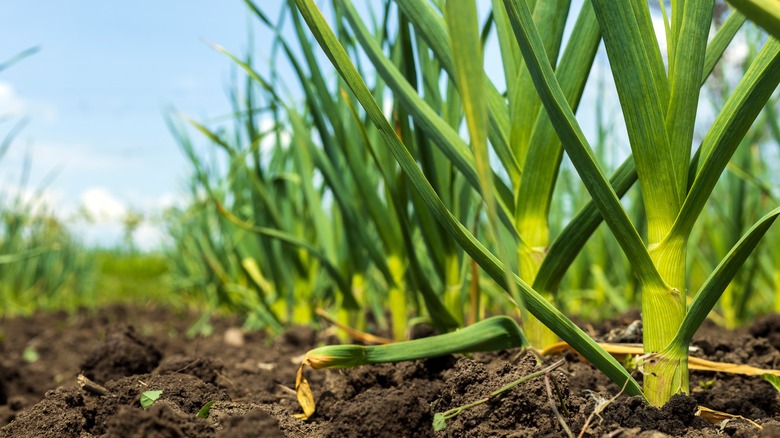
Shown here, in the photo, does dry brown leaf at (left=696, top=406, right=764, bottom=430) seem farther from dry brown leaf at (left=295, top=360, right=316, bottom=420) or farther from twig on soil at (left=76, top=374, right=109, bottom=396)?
twig on soil at (left=76, top=374, right=109, bottom=396)

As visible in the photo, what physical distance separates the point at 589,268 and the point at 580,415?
2.33 meters

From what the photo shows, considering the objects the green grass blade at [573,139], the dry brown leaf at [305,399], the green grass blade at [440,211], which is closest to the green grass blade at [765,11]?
the green grass blade at [573,139]

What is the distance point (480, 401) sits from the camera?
0.74m

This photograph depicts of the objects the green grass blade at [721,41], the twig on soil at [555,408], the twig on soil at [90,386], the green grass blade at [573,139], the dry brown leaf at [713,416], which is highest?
the green grass blade at [721,41]

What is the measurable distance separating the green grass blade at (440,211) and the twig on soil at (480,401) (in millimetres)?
41

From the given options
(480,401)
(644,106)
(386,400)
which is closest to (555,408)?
(480,401)

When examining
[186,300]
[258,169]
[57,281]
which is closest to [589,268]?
[258,169]

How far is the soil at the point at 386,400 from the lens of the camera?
0.71 metres

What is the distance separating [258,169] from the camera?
6.45 ft

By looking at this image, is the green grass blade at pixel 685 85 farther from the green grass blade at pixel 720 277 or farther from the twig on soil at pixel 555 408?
the twig on soil at pixel 555 408

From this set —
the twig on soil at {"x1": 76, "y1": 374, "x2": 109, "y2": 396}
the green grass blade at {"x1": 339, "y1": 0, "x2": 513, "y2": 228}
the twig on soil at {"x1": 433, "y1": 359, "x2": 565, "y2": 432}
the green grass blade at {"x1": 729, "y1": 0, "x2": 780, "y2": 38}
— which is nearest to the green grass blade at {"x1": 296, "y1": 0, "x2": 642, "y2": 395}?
the twig on soil at {"x1": 433, "y1": 359, "x2": 565, "y2": 432}

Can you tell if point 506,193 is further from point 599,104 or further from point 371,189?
point 599,104

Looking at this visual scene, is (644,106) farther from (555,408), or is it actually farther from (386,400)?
(386,400)

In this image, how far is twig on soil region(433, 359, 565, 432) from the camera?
72 centimetres
